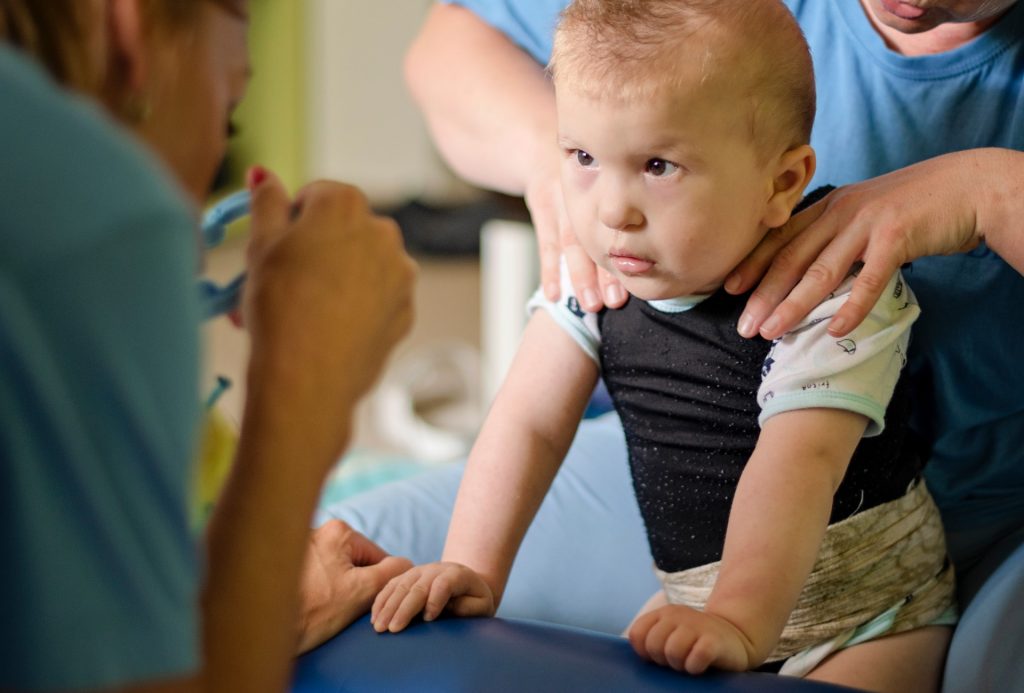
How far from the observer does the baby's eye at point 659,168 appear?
851 millimetres

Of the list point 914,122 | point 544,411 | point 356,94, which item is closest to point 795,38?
point 914,122

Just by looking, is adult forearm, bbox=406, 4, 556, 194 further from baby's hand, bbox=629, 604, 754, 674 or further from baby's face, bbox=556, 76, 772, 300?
baby's hand, bbox=629, 604, 754, 674

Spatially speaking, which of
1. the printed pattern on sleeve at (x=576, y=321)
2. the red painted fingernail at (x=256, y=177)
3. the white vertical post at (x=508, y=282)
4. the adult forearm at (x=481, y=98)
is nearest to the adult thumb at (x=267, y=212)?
the red painted fingernail at (x=256, y=177)

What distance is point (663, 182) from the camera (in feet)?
2.80

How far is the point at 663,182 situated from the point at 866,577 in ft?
1.22

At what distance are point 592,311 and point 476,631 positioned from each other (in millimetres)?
287

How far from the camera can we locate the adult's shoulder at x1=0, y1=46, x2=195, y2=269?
0.44 m

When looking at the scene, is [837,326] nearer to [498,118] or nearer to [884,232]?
[884,232]

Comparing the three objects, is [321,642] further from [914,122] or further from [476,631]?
[914,122]

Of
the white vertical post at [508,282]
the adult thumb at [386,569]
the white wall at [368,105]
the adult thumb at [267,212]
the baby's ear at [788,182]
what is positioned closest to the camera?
the adult thumb at [267,212]

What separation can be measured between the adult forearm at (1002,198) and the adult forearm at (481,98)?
1.38ft

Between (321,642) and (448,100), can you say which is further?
(448,100)

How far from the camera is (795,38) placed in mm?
871

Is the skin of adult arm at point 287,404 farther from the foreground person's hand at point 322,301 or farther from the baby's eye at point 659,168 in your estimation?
the baby's eye at point 659,168
